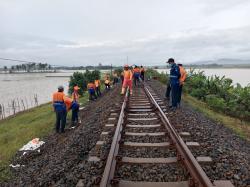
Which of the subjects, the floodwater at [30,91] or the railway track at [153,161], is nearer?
the railway track at [153,161]

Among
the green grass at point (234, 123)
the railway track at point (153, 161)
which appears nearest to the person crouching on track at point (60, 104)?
the railway track at point (153, 161)

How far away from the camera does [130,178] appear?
4398 millimetres

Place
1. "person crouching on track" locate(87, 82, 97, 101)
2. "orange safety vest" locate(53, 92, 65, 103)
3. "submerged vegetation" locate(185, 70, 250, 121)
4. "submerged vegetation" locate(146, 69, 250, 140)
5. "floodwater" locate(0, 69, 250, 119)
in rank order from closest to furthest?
1. "orange safety vest" locate(53, 92, 65, 103)
2. "submerged vegetation" locate(146, 69, 250, 140)
3. "submerged vegetation" locate(185, 70, 250, 121)
4. "person crouching on track" locate(87, 82, 97, 101)
5. "floodwater" locate(0, 69, 250, 119)

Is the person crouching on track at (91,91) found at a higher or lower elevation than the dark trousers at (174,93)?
lower

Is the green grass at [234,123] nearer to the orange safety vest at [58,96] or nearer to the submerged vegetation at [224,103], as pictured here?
the submerged vegetation at [224,103]

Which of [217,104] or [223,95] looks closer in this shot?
[217,104]

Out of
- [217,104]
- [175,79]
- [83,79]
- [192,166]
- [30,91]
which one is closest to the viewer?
[192,166]

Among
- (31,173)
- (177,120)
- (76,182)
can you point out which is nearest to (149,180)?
(76,182)

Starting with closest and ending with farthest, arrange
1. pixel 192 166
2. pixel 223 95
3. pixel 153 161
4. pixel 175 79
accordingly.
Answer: pixel 192 166, pixel 153 161, pixel 175 79, pixel 223 95

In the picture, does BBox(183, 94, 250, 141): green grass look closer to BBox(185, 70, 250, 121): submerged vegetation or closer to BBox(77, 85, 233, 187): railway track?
BBox(185, 70, 250, 121): submerged vegetation

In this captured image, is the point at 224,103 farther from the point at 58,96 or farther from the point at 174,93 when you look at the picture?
the point at 58,96

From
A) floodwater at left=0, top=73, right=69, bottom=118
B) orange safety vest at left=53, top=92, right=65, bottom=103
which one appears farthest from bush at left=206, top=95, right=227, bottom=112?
floodwater at left=0, top=73, right=69, bottom=118

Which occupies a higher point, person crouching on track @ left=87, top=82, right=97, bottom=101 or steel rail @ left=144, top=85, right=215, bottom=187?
steel rail @ left=144, top=85, right=215, bottom=187

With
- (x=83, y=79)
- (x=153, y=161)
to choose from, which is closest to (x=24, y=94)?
(x=83, y=79)
